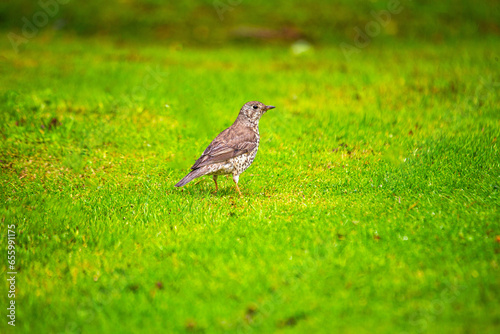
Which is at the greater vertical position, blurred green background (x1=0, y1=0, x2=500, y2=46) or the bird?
the bird

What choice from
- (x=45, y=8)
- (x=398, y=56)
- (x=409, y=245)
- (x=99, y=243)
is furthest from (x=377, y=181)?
(x=45, y=8)

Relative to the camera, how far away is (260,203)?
8.68 meters

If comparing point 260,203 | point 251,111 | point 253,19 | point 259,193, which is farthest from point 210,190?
point 253,19

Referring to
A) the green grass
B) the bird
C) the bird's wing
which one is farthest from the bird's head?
the green grass

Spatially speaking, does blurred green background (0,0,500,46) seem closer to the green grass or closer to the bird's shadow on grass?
the green grass

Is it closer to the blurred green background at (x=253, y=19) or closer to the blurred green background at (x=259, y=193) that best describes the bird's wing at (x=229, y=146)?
the blurred green background at (x=259, y=193)

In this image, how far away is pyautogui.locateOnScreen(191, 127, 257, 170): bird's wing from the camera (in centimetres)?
880

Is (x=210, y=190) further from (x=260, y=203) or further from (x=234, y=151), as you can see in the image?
(x=260, y=203)

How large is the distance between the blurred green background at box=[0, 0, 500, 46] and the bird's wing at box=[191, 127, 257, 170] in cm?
1324

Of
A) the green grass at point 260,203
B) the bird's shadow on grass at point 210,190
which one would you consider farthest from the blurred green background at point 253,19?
the bird's shadow on grass at point 210,190

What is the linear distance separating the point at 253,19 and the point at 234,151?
15706 millimetres

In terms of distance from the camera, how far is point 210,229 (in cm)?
773

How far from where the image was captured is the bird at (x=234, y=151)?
873 cm

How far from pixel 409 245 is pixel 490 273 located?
1152 mm
